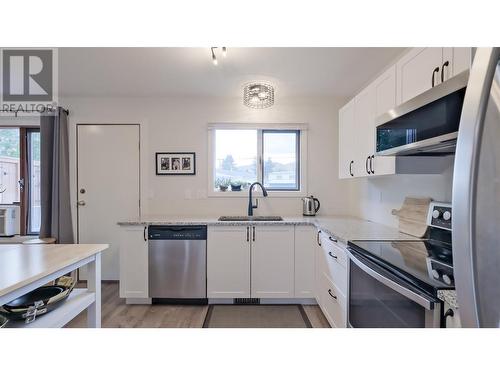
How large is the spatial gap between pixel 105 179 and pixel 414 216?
340cm

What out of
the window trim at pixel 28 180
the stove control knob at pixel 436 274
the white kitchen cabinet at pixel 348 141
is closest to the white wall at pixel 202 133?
the white kitchen cabinet at pixel 348 141

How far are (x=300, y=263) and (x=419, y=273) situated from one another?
5.21 feet

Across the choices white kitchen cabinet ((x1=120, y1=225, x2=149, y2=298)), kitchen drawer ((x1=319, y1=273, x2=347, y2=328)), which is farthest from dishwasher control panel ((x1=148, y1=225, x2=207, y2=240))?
kitchen drawer ((x1=319, y1=273, x2=347, y2=328))

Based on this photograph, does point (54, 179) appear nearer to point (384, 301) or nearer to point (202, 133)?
point (202, 133)

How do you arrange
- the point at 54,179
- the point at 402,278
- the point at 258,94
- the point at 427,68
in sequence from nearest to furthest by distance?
the point at 402,278, the point at 427,68, the point at 258,94, the point at 54,179

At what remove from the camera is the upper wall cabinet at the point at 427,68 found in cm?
114

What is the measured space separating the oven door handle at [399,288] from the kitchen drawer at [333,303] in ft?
1.65

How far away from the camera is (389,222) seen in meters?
Result: 2.23

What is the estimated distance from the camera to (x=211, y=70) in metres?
2.41

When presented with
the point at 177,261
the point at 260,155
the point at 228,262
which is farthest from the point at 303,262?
the point at 260,155

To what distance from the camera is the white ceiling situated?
82.2 inches

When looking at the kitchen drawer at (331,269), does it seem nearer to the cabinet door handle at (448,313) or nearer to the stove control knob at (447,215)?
the stove control knob at (447,215)
